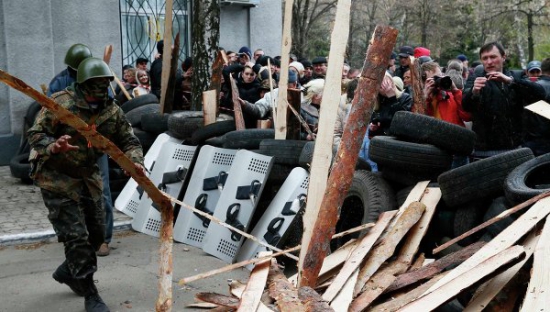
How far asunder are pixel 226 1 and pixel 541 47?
72.1ft

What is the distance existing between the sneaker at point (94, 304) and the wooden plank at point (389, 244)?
222 cm

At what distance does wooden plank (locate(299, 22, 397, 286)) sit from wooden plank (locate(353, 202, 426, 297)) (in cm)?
31

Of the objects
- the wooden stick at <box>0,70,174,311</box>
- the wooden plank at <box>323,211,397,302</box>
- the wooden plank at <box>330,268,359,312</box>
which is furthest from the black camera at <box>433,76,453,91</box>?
the wooden stick at <box>0,70,174,311</box>

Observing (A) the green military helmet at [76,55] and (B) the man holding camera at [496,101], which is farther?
(A) the green military helmet at [76,55]

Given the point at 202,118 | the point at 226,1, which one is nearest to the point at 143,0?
the point at 226,1

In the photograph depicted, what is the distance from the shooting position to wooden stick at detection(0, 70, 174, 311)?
317 centimetres

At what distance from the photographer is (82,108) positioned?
607 centimetres

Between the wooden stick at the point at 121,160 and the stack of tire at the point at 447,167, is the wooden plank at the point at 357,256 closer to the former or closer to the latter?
the stack of tire at the point at 447,167

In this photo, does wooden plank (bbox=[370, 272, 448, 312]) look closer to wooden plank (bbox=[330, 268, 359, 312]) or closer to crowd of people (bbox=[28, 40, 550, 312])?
wooden plank (bbox=[330, 268, 359, 312])

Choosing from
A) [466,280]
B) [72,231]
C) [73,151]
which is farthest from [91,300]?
[466,280]

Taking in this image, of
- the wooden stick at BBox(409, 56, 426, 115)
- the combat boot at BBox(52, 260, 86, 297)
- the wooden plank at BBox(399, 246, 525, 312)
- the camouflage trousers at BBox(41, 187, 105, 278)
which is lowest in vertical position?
the combat boot at BBox(52, 260, 86, 297)

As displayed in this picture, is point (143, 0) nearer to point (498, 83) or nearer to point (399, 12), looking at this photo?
point (498, 83)

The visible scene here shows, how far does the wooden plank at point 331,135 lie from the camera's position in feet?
15.5

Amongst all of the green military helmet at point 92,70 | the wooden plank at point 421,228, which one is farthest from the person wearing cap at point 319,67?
the green military helmet at point 92,70
